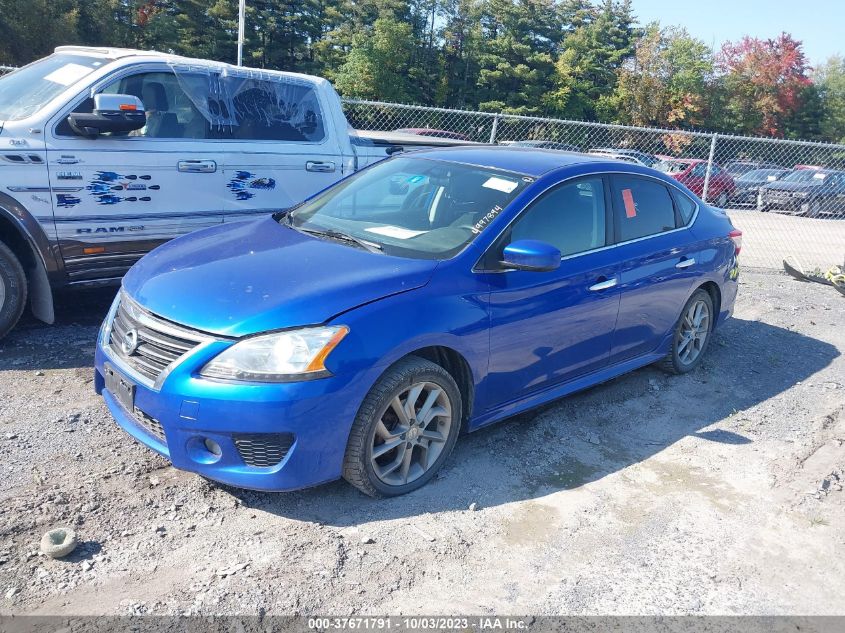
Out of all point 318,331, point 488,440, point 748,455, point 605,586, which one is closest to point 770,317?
point 748,455

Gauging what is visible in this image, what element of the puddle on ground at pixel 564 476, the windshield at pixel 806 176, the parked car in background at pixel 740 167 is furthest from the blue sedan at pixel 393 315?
the parked car in background at pixel 740 167

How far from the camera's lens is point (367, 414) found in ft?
11.1

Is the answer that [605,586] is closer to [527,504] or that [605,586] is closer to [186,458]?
[527,504]

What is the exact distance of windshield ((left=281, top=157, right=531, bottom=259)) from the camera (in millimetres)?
4070

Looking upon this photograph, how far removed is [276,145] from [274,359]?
3.60 metres

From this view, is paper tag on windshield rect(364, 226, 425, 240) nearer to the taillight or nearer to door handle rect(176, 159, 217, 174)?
door handle rect(176, 159, 217, 174)

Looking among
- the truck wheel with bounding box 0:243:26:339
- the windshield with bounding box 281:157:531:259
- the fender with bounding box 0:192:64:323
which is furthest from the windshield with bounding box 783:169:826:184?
the truck wheel with bounding box 0:243:26:339

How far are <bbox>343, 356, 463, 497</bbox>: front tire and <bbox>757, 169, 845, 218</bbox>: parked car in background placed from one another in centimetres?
1874

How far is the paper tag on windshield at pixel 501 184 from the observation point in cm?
432

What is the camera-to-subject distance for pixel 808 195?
66.7ft

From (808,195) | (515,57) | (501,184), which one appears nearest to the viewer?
(501,184)

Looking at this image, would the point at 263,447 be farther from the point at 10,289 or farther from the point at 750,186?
the point at 750,186

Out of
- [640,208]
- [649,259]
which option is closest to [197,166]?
[640,208]

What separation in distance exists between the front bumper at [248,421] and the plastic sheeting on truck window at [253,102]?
11.0 ft
